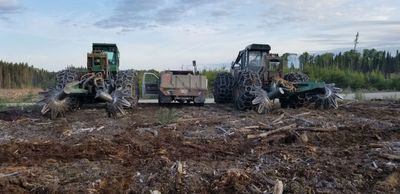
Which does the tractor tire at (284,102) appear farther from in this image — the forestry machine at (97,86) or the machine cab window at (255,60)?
the forestry machine at (97,86)

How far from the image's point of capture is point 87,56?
16375 millimetres

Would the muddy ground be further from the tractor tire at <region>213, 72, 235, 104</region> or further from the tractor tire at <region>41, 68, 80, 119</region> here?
the tractor tire at <region>213, 72, 235, 104</region>

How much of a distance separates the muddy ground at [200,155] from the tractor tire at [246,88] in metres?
2.55

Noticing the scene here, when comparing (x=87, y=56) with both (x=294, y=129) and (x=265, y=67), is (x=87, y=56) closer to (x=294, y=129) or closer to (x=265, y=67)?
(x=265, y=67)

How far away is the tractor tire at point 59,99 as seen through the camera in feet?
46.9

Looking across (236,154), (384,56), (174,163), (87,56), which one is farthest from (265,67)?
(384,56)

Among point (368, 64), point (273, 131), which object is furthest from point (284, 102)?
point (368, 64)

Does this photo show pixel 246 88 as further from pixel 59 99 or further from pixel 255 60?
pixel 59 99

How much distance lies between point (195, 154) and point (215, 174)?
4.98ft

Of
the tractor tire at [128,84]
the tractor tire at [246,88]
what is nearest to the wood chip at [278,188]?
the tractor tire at [128,84]

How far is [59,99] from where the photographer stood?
1475 centimetres

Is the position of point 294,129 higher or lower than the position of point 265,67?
lower

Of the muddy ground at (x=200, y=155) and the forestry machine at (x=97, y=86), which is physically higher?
the forestry machine at (x=97, y=86)

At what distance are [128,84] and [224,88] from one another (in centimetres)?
520
